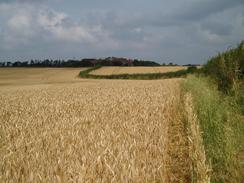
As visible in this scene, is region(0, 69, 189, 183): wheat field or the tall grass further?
the tall grass

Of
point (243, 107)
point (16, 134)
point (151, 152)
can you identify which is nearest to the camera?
point (151, 152)

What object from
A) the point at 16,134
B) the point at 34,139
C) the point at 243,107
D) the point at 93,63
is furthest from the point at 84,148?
the point at 93,63

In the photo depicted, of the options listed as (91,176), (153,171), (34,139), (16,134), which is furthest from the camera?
(16,134)

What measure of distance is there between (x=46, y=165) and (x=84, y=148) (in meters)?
0.95

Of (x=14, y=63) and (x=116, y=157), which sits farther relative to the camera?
(x=14, y=63)

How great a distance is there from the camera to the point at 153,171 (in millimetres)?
4074

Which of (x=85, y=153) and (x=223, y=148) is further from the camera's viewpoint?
(x=223, y=148)

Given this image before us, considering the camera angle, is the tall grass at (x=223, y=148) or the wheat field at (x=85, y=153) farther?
the tall grass at (x=223, y=148)

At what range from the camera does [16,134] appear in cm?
676

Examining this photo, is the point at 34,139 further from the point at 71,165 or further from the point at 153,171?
the point at 153,171

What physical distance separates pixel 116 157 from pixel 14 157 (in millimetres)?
1349

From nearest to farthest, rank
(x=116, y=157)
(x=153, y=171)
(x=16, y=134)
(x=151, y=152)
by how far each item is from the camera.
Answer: (x=153, y=171), (x=116, y=157), (x=151, y=152), (x=16, y=134)

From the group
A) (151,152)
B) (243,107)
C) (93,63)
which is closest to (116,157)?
(151,152)

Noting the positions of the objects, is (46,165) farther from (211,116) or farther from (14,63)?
(14,63)
